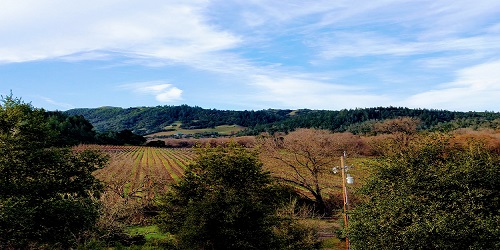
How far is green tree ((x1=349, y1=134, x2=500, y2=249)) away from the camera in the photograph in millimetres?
14484

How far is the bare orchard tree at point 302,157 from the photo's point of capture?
1556 inches

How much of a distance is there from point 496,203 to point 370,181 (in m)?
5.28

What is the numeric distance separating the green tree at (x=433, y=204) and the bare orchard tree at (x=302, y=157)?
69.5 feet

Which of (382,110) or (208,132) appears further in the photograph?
(208,132)

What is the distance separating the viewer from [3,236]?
54.9 feet

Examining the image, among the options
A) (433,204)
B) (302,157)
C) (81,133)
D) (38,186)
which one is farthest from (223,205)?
(81,133)

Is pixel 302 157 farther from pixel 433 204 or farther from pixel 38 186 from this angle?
pixel 38 186

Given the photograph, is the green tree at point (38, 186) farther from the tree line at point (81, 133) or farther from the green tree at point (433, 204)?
the tree line at point (81, 133)

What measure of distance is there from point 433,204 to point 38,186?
1817 cm


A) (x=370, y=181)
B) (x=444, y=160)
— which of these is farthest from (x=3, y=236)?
(x=444, y=160)

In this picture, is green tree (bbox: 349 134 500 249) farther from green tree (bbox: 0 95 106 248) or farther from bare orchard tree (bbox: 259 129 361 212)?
bare orchard tree (bbox: 259 129 361 212)

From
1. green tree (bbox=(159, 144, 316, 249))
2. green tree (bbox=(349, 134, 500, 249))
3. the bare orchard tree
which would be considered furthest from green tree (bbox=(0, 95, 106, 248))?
the bare orchard tree

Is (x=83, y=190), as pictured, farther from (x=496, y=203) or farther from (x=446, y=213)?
(x=496, y=203)

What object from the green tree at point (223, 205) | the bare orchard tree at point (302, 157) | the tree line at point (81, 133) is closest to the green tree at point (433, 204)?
the green tree at point (223, 205)
